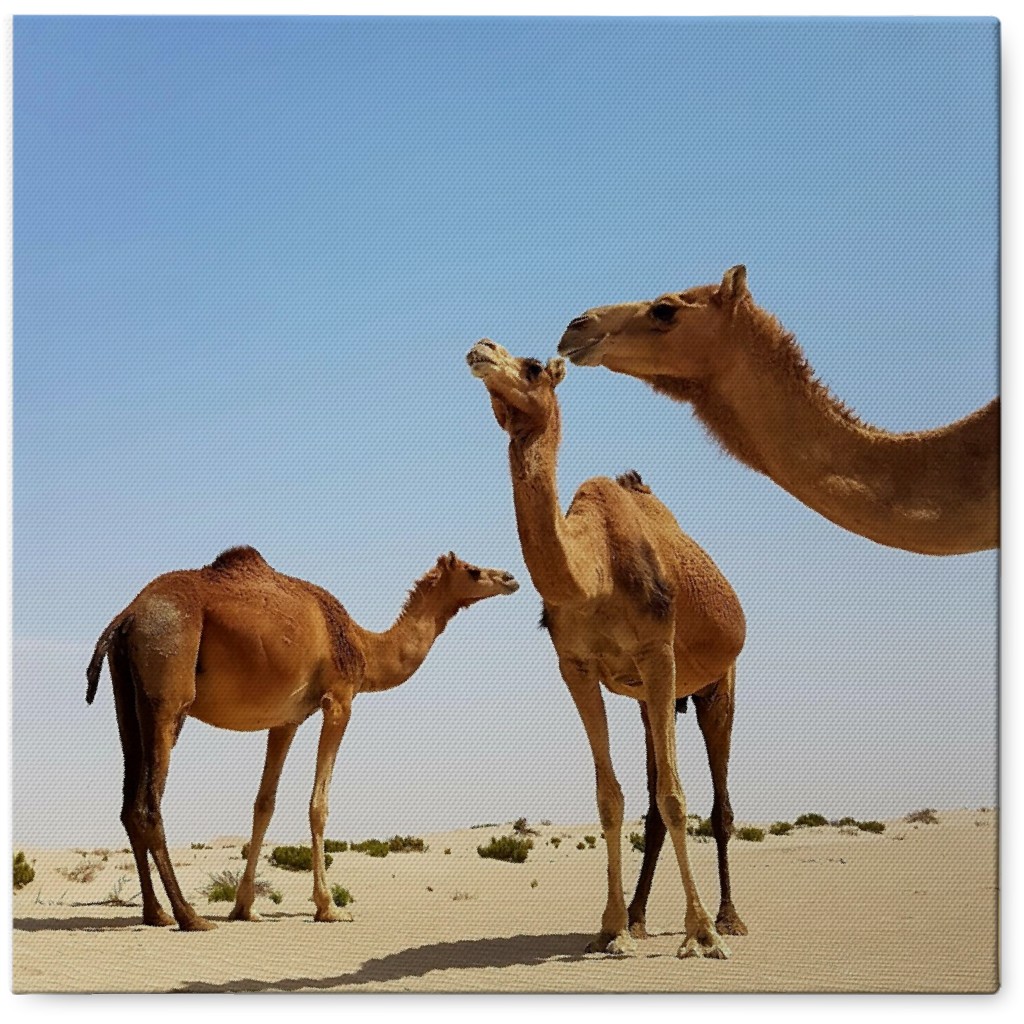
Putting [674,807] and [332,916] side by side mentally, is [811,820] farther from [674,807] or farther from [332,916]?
[332,916]

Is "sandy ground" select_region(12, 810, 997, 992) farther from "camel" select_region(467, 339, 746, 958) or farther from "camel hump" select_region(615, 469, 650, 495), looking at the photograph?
"camel hump" select_region(615, 469, 650, 495)

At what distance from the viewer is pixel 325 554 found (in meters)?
7.75

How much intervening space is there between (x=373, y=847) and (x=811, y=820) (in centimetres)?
249

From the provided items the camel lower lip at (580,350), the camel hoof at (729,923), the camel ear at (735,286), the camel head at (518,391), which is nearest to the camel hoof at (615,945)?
the camel hoof at (729,923)

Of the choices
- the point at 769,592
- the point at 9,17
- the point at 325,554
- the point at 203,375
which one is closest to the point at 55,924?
the point at 325,554

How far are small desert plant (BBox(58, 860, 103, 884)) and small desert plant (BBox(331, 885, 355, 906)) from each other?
1.52 metres

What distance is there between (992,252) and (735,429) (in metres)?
2.15

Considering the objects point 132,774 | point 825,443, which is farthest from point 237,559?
point 825,443

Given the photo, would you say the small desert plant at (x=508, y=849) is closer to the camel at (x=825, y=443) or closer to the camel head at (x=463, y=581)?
the camel head at (x=463, y=581)

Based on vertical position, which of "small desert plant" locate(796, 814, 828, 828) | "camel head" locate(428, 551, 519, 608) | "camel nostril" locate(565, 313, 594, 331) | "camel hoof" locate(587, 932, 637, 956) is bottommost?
"camel hoof" locate(587, 932, 637, 956)

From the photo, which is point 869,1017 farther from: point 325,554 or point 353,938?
point 325,554

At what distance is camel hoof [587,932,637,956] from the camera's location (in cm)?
709

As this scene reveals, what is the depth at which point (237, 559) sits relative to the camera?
8.18 meters

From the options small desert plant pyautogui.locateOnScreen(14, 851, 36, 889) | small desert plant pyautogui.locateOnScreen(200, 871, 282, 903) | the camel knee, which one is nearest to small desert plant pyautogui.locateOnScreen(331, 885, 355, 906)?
small desert plant pyautogui.locateOnScreen(200, 871, 282, 903)
